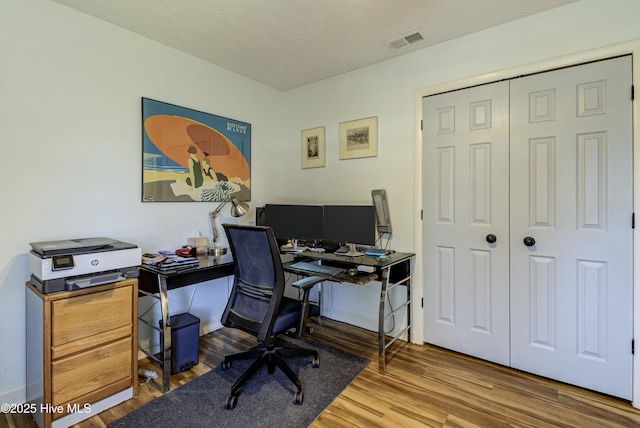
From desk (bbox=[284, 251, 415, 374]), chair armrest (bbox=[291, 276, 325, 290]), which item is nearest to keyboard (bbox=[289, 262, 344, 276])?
desk (bbox=[284, 251, 415, 374])

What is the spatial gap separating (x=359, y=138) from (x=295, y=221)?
1053 millimetres

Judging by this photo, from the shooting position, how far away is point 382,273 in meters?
2.32

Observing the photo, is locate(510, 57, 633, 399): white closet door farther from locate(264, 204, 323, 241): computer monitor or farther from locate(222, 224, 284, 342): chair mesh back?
locate(222, 224, 284, 342): chair mesh back

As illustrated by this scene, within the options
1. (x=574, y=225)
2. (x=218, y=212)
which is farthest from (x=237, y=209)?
(x=574, y=225)

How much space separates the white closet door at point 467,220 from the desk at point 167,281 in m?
1.77

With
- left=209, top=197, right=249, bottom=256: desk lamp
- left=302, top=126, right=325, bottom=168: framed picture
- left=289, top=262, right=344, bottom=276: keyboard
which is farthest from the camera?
left=302, top=126, right=325, bottom=168: framed picture

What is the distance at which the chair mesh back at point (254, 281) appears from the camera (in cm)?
185

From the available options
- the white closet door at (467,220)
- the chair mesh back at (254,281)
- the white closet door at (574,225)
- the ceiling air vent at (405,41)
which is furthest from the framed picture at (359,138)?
the chair mesh back at (254,281)

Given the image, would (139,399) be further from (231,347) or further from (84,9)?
(84,9)

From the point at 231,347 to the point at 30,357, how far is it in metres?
1.31

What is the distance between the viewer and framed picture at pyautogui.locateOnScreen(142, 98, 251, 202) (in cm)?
250

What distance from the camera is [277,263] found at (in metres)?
1.86

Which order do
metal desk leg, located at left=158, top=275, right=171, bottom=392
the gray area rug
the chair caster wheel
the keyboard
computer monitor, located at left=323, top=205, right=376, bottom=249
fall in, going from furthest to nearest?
computer monitor, located at left=323, top=205, right=376, bottom=249
the keyboard
metal desk leg, located at left=158, top=275, right=171, bottom=392
the chair caster wheel
the gray area rug

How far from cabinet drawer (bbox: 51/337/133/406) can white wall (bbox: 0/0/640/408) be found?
1.77ft
